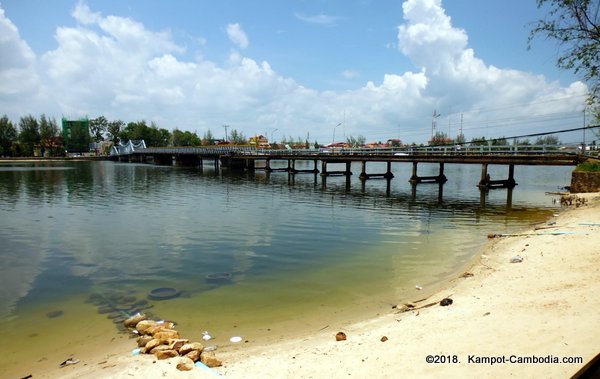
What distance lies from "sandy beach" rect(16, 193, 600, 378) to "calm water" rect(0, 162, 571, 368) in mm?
1494

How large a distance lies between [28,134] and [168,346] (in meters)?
174

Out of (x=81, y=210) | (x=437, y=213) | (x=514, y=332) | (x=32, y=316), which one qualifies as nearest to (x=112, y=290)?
(x=32, y=316)

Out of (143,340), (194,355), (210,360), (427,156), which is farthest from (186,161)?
(210,360)

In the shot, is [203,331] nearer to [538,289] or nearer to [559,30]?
[538,289]

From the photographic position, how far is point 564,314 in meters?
6.97

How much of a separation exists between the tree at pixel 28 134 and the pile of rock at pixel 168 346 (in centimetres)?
16966

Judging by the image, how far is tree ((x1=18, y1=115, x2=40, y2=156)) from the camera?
147 metres

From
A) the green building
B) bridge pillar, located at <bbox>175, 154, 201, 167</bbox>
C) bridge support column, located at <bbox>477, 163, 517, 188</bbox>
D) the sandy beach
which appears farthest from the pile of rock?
the green building

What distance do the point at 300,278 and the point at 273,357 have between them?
575 cm

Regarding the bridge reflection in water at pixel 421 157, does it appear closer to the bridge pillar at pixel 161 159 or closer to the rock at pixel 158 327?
the bridge pillar at pixel 161 159

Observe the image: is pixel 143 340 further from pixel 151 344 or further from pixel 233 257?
pixel 233 257

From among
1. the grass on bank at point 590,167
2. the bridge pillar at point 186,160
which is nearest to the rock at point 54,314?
the grass on bank at point 590,167

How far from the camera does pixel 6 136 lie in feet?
466

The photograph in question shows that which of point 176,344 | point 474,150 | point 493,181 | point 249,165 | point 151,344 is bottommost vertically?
point 151,344
